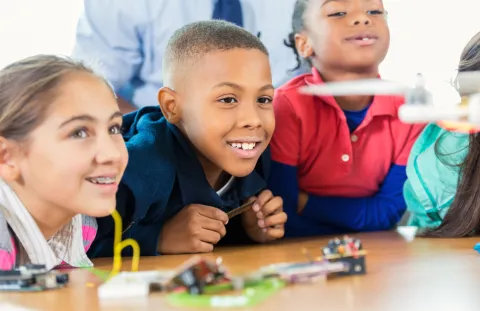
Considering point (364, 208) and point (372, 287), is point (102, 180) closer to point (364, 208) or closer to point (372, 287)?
point (372, 287)

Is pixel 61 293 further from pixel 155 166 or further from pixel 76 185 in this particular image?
pixel 155 166

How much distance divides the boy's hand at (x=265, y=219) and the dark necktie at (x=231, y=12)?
2.03 ft

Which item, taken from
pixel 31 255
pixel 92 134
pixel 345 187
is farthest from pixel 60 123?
pixel 345 187

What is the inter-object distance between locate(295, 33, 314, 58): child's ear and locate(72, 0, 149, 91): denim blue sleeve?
1.50ft

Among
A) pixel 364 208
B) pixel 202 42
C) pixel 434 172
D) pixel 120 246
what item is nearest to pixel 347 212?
pixel 364 208

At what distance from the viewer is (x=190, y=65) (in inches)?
45.5

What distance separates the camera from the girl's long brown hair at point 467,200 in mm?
1188

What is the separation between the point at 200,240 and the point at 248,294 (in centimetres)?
41

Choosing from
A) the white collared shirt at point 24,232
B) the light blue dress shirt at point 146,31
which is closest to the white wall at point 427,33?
the light blue dress shirt at point 146,31

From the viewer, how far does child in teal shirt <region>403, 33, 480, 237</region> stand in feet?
3.96

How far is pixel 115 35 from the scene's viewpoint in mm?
1736

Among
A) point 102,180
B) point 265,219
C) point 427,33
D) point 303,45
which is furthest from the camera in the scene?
point 427,33

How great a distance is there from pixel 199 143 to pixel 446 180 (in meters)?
0.43

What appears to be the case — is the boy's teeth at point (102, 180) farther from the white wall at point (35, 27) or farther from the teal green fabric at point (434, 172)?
the white wall at point (35, 27)
